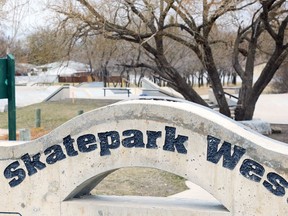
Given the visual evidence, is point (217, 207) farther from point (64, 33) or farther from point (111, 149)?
point (64, 33)

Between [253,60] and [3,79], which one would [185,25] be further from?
[3,79]

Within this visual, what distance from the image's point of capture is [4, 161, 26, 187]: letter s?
5207 mm

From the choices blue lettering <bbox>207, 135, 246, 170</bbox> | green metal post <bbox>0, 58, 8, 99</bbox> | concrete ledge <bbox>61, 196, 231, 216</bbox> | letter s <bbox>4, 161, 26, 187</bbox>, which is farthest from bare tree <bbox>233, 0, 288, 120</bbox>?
letter s <bbox>4, 161, 26, 187</bbox>

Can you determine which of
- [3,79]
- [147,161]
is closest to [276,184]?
[147,161]

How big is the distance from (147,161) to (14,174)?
1375 mm

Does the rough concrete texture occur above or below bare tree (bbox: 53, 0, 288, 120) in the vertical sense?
below

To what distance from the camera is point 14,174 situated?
5.23 meters

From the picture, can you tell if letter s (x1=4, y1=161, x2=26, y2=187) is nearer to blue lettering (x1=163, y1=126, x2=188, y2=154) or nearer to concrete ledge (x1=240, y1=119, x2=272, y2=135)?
blue lettering (x1=163, y1=126, x2=188, y2=154)

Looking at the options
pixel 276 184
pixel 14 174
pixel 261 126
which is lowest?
pixel 261 126

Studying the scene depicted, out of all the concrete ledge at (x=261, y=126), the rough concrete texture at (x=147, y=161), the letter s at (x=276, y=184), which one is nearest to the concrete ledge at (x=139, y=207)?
the rough concrete texture at (x=147, y=161)

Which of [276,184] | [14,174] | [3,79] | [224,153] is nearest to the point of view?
[276,184]

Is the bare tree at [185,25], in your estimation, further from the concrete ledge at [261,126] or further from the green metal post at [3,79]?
the green metal post at [3,79]

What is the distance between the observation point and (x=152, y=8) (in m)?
15.0

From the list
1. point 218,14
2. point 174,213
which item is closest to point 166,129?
point 174,213
